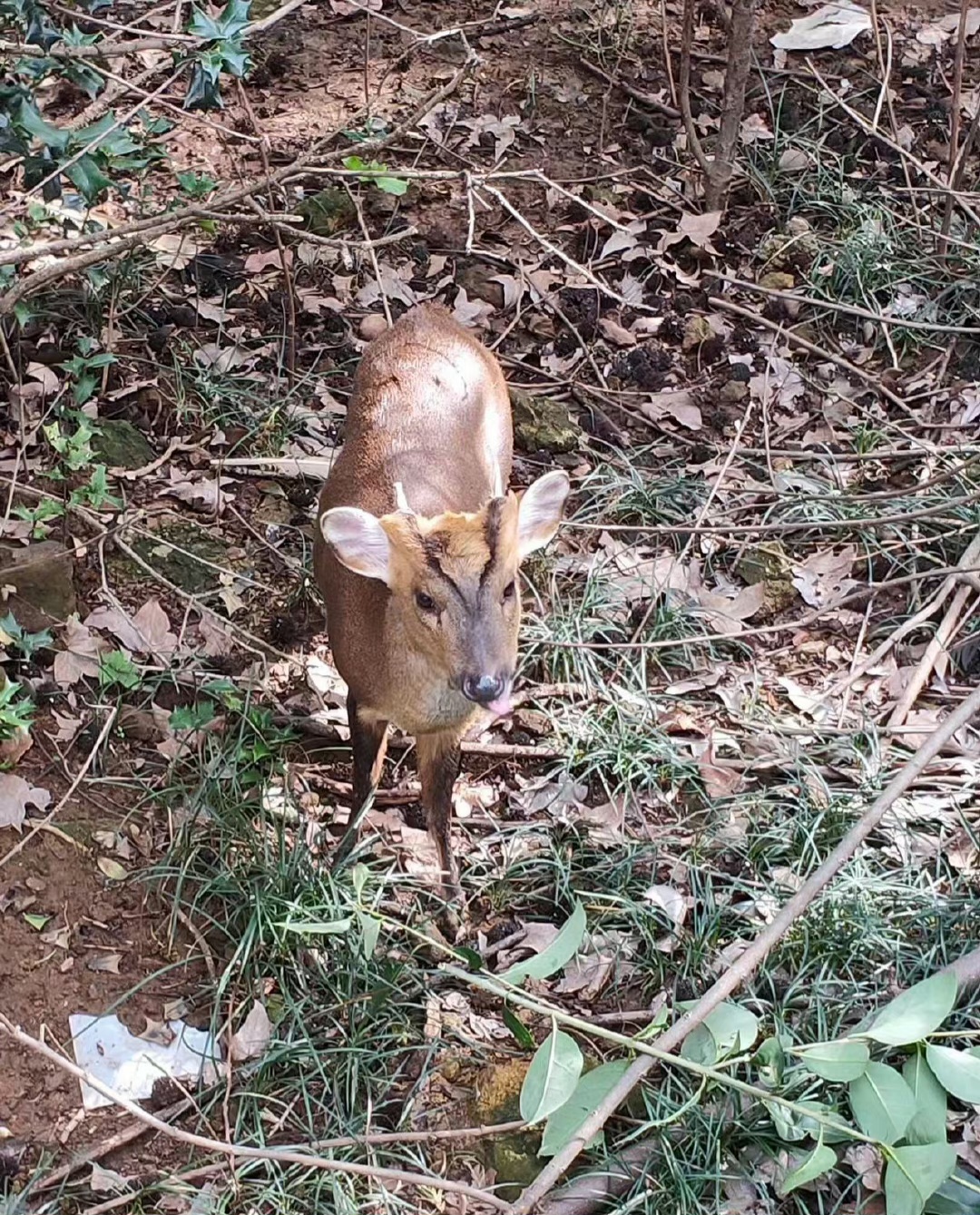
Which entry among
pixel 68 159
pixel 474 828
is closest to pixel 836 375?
pixel 474 828

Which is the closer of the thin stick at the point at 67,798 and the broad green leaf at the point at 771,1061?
the broad green leaf at the point at 771,1061

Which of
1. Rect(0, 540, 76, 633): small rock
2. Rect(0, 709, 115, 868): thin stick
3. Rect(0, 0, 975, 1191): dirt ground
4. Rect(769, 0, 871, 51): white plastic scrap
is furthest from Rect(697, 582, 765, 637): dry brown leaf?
Rect(769, 0, 871, 51): white plastic scrap

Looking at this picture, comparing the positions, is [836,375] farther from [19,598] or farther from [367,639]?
[19,598]

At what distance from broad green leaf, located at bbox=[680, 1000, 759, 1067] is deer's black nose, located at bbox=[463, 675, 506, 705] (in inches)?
35.3

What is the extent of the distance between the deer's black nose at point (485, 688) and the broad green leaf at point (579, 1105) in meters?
0.99

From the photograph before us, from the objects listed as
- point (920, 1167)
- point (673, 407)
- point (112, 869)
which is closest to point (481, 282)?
point (673, 407)

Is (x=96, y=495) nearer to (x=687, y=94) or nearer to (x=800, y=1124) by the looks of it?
(x=800, y=1124)

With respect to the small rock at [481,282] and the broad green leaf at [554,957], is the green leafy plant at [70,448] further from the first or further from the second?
the broad green leaf at [554,957]

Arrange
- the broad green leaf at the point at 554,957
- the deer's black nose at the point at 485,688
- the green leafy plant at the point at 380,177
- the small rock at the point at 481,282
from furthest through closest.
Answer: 1. the small rock at the point at 481,282
2. the green leafy plant at the point at 380,177
3. the deer's black nose at the point at 485,688
4. the broad green leaf at the point at 554,957

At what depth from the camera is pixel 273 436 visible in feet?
17.4

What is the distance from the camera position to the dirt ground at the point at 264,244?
12.2 ft

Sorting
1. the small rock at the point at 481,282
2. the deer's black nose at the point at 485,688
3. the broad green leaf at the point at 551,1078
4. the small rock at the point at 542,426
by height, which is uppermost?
the broad green leaf at the point at 551,1078

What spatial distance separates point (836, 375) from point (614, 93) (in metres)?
1.96

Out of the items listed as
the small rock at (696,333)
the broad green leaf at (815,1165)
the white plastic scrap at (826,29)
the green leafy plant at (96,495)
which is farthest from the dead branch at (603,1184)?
the white plastic scrap at (826,29)
